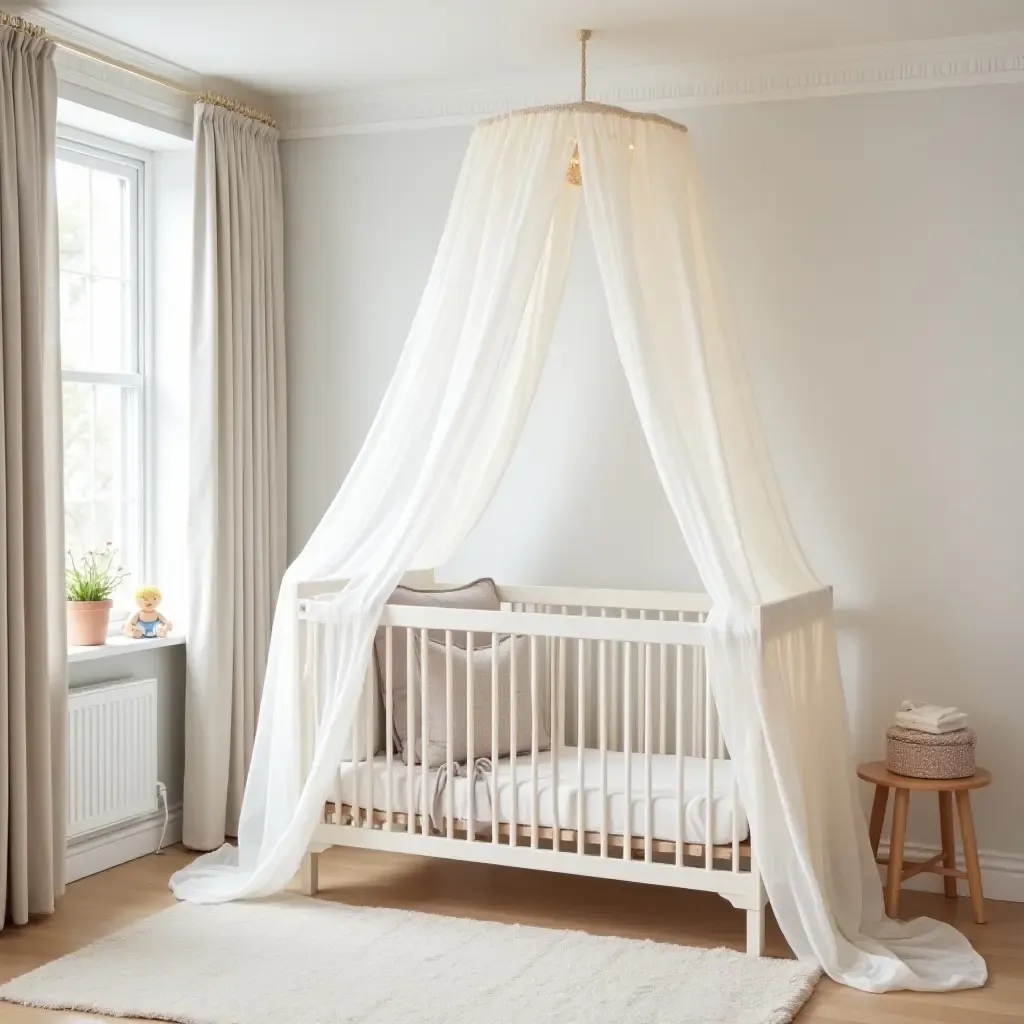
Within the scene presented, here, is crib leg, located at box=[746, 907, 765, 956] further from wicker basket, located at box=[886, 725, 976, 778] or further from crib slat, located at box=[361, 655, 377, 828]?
crib slat, located at box=[361, 655, 377, 828]

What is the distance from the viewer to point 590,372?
4652mm

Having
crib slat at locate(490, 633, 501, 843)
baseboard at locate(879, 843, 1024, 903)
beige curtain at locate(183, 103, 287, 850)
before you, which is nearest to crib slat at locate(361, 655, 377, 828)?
crib slat at locate(490, 633, 501, 843)

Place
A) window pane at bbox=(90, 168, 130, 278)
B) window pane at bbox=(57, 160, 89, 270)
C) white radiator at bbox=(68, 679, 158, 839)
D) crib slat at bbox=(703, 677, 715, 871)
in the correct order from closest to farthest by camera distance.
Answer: crib slat at bbox=(703, 677, 715, 871) < white radiator at bbox=(68, 679, 158, 839) < window pane at bbox=(57, 160, 89, 270) < window pane at bbox=(90, 168, 130, 278)

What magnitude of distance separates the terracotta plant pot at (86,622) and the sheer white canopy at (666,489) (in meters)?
0.63

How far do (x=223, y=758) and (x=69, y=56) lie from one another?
2.28m

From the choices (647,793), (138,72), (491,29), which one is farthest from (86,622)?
(491,29)

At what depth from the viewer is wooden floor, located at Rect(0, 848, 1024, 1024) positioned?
325 centimetres

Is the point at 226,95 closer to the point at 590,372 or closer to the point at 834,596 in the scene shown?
the point at 590,372

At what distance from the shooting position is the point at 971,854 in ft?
12.7

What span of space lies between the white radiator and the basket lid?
237 centimetres

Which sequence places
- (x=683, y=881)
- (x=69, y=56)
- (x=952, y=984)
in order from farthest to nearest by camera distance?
(x=69, y=56)
(x=683, y=881)
(x=952, y=984)

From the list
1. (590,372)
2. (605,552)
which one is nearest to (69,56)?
(590,372)

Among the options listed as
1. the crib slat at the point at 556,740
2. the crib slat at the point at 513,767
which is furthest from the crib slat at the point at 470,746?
the crib slat at the point at 556,740

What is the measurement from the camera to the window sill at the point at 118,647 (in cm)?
423
